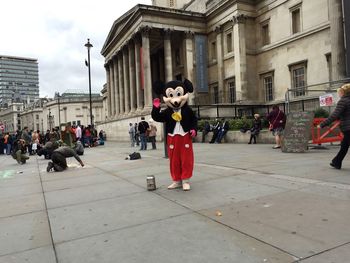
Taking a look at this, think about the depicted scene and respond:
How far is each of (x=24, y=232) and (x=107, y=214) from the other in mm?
1130

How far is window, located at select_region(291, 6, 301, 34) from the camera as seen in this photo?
28.6 m

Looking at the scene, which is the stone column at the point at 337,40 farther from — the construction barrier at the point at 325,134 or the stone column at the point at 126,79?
the stone column at the point at 126,79

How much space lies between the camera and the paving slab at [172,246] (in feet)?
10.7

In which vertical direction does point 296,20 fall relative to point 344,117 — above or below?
above

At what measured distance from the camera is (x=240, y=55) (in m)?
32.3

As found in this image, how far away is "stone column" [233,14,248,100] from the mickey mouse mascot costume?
25.9 meters

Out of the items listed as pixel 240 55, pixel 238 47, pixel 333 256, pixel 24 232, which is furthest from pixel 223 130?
pixel 333 256

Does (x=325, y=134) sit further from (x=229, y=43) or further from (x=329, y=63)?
(x=229, y=43)

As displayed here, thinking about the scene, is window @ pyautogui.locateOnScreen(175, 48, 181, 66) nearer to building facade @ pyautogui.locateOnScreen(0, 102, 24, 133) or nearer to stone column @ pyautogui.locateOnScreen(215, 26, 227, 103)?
stone column @ pyautogui.locateOnScreen(215, 26, 227, 103)

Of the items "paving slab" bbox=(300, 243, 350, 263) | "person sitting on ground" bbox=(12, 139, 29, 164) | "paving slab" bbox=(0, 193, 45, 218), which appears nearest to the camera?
"paving slab" bbox=(300, 243, 350, 263)

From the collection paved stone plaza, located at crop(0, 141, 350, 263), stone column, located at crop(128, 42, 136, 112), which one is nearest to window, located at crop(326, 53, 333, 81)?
paved stone plaza, located at crop(0, 141, 350, 263)

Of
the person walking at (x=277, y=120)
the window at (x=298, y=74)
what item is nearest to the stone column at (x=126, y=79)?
the window at (x=298, y=74)

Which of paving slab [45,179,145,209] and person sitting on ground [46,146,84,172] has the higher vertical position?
person sitting on ground [46,146,84,172]

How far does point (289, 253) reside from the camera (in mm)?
3246
